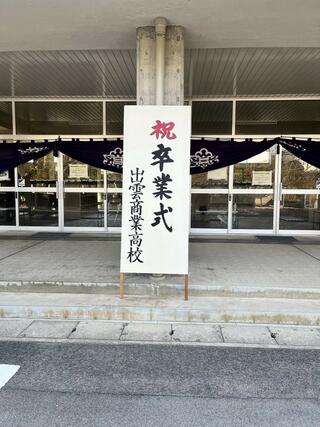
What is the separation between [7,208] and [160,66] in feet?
21.4

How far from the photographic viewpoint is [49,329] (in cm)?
404

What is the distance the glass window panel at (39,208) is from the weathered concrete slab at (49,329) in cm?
538

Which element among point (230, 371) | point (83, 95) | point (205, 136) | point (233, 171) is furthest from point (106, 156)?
point (230, 371)

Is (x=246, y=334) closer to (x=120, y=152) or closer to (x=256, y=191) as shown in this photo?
(x=120, y=152)

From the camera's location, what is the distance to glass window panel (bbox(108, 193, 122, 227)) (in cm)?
917

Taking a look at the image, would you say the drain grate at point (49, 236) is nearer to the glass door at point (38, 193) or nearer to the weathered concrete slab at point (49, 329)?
the glass door at point (38, 193)

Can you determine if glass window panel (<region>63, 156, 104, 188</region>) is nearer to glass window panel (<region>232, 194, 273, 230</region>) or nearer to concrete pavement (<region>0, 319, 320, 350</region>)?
glass window panel (<region>232, 194, 273, 230</region>)

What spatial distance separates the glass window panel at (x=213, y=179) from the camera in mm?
8930

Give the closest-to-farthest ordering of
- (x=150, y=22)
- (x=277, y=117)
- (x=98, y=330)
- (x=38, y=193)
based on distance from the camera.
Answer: (x=98, y=330), (x=150, y=22), (x=277, y=117), (x=38, y=193)

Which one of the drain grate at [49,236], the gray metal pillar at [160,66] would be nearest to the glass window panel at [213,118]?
the gray metal pillar at [160,66]

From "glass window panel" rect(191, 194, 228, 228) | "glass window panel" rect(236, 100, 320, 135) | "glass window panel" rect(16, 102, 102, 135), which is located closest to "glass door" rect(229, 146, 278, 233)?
"glass window panel" rect(191, 194, 228, 228)

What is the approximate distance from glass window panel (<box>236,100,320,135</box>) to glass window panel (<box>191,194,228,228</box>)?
1.77 meters

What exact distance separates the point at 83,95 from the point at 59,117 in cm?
116

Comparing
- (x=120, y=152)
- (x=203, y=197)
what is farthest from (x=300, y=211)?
(x=120, y=152)
